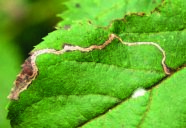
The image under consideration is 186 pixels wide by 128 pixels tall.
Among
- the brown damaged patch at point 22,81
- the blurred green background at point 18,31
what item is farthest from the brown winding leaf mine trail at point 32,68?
the blurred green background at point 18,31

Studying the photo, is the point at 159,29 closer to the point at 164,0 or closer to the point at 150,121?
the point at 164,0

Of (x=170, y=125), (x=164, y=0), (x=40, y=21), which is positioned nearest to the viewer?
(x=170, y=125)

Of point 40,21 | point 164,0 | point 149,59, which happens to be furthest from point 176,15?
point 40,21

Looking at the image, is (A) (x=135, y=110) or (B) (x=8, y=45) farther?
(B) (x=8, y=45)

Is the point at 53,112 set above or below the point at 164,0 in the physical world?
below

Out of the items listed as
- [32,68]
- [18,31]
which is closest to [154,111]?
[32,68]

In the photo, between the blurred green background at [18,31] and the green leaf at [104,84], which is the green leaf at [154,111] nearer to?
the green leaf at [104,84]

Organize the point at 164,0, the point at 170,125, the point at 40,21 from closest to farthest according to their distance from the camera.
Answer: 1. the point at 170,125
2. the point at 164,0
3. the point at 40,21

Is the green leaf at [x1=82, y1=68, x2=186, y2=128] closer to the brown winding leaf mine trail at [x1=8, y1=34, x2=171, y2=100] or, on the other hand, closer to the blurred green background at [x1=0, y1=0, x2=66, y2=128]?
the brown winding leaf mine trail at [x1=8, y1=34, x2=171, y2=100]
